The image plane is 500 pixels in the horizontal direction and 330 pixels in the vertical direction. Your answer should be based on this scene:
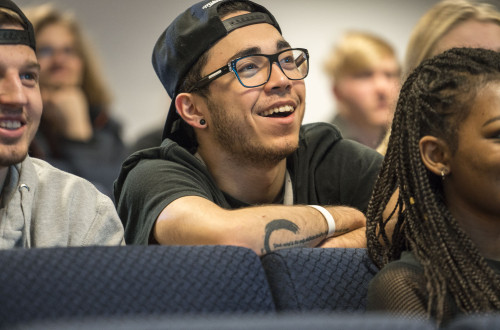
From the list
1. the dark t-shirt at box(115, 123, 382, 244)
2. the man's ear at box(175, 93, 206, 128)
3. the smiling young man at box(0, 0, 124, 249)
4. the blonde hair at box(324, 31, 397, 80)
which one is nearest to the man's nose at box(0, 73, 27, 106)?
the smiling young man at box(0, 0, 124, 249)

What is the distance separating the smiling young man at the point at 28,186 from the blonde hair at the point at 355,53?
2861 millimetres

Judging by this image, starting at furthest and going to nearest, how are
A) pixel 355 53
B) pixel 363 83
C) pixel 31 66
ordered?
pixel 355 53
pixel 363 83
pixel 31 66

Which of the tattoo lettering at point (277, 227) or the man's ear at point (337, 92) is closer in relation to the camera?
the tattoo lettering at point (277, 227)

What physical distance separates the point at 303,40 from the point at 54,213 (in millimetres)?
3407

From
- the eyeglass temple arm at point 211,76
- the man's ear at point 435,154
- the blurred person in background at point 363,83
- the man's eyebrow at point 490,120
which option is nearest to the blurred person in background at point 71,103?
the blurred person in background at point 363,83

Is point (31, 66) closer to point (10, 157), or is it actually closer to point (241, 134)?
point (10, 157)

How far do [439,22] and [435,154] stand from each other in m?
1.05

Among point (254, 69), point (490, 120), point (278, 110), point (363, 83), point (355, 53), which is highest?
point (490, 120)

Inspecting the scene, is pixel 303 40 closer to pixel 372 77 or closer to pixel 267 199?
pixel 372 77

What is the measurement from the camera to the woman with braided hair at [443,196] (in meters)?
1.49

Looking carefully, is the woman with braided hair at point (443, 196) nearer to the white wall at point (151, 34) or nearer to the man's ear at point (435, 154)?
the man's ear at point (435, 154)

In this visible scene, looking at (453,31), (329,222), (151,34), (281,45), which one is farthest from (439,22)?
(151,34)

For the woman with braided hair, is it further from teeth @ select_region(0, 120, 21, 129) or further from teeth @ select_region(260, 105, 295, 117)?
teeth @ select_region(0, 120, 21, 129)

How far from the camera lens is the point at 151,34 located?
4.66 metres
